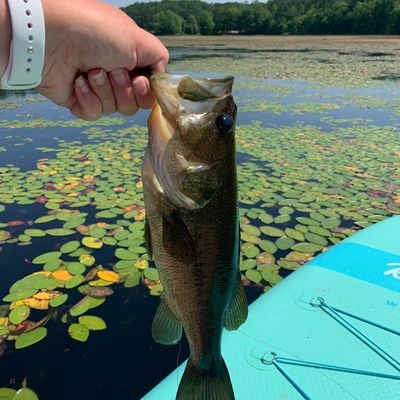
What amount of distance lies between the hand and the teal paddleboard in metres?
1.55

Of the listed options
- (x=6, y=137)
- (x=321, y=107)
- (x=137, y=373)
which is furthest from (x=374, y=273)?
(x=321, y=107)

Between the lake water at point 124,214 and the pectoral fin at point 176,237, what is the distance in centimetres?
183

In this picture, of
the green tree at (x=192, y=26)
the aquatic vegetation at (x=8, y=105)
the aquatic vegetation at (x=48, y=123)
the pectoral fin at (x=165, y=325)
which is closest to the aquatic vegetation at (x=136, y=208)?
the aquatic vegetation at (x=48, y=123)

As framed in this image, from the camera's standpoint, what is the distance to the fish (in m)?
1.32

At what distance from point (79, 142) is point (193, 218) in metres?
6.74

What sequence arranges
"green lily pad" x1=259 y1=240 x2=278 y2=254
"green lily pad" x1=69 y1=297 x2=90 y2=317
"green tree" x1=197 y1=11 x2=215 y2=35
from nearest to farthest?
"green lily pad" x1=69 y1=297 x2=90 y2=317, "green lily pad" x1=259 y1=240 x2=278 y2=254, "green tree" x1=197 y1=11 x2=215 y2=35

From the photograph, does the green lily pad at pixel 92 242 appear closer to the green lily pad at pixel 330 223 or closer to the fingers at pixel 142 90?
the green lily pad at pixel 330 223

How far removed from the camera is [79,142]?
24.9 ft

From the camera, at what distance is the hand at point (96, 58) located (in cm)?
137

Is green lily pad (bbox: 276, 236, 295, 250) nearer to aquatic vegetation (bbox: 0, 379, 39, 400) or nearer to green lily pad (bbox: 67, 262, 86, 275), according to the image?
green lily pad (bbox: 67, 262, 86, 275)

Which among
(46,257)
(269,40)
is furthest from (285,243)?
(269,40)

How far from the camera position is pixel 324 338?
2.41m

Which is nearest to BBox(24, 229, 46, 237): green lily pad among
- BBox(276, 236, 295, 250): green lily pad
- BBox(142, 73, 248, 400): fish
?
BBox(276, 236, 295, 250): green lily pad

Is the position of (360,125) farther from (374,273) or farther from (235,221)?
(235,221)
